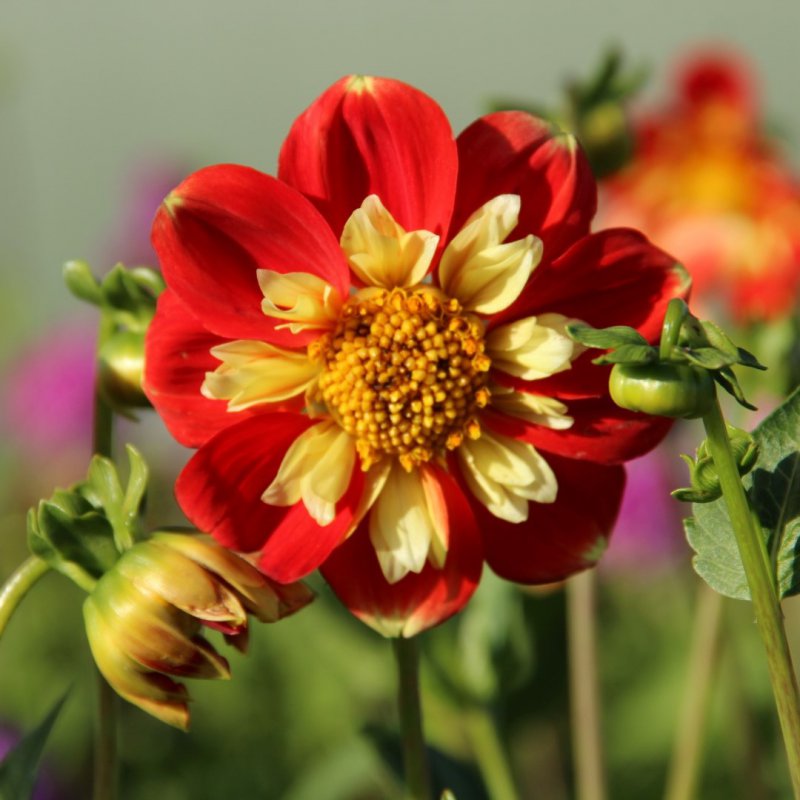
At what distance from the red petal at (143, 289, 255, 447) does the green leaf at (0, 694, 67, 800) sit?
12 cm

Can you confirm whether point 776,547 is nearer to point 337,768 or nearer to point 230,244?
point 230,244

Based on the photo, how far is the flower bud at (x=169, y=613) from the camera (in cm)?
49

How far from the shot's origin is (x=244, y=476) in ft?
1.74

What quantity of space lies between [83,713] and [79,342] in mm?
510

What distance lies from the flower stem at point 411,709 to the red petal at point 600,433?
0.32 feet

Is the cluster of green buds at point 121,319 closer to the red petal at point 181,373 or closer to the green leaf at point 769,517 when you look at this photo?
the red petal at point 181,373

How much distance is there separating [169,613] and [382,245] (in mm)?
160

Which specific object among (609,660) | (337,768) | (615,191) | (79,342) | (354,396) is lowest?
(609,660)

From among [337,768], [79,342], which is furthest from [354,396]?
[79,342]

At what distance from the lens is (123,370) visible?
0.57 metres

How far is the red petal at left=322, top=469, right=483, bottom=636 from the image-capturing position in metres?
0.54

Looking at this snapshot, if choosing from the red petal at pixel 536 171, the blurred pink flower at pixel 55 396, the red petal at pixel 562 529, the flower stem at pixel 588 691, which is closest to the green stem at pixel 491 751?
the flower stem at pixel 588 691

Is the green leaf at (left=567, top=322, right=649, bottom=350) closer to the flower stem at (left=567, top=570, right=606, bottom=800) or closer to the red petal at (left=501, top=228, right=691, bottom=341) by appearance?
the red petal at (left=501, top=228, right=691, bottom=341)

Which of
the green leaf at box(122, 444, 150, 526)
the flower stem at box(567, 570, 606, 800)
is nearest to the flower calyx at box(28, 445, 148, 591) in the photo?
the green leaf at box(122, 444, 150, 526)
